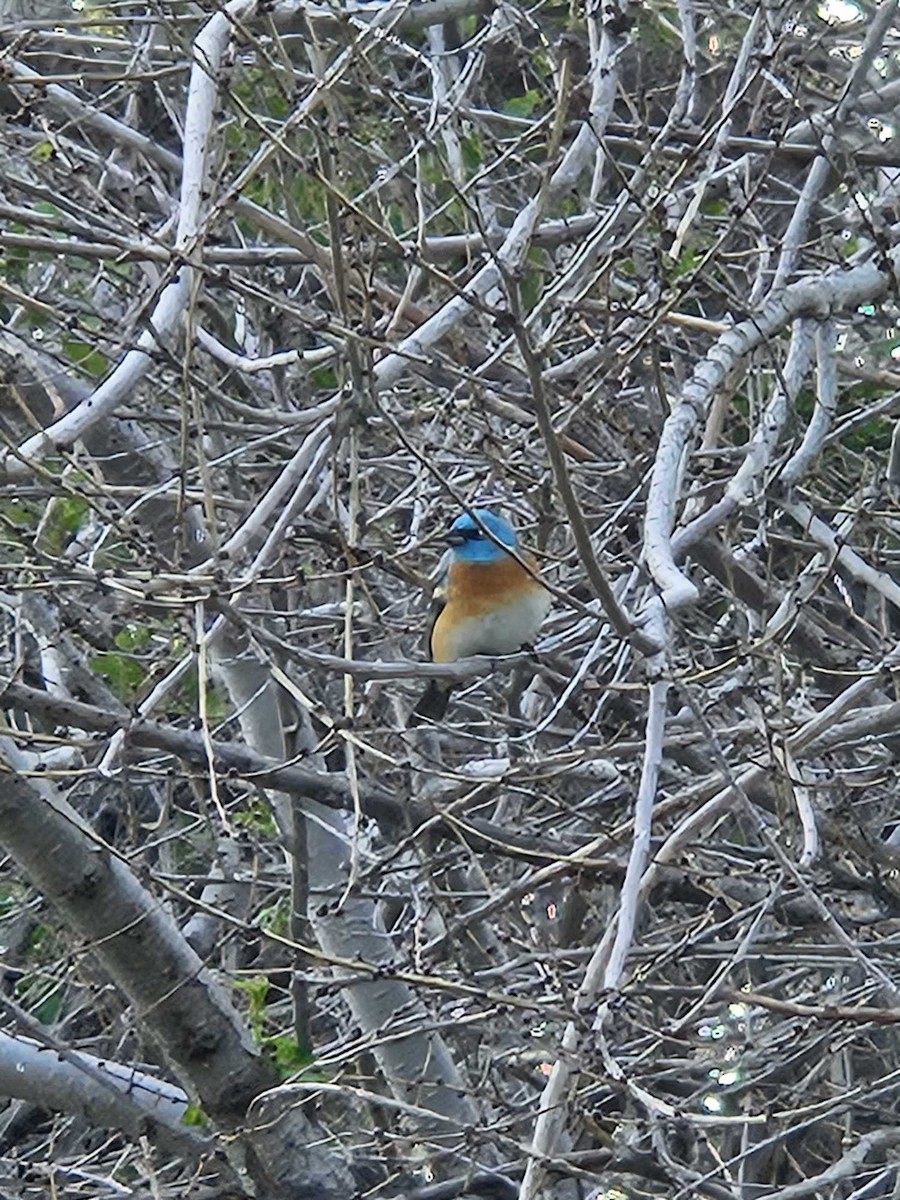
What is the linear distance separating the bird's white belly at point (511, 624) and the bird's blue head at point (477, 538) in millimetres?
150

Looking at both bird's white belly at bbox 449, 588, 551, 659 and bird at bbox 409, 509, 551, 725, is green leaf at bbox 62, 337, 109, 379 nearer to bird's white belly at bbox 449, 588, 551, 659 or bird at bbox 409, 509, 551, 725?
bird at bbox 409, 509, 551, 725

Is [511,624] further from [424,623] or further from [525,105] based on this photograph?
[525,105]

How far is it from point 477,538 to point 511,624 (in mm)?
325

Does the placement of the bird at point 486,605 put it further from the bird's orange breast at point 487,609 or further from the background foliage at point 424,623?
the background foliage at point 424,623

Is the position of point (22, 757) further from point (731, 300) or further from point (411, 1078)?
point (731, 300)

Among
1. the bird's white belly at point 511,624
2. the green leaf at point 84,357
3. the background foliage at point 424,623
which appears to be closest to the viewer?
the background foliage at point 424,623

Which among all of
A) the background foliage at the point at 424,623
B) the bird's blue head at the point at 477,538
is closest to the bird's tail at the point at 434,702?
the background foliage at the point at 424,623

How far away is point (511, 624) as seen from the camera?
5180 mm

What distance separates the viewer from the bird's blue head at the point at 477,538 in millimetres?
4938

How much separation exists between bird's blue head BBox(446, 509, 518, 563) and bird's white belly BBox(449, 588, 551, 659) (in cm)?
15

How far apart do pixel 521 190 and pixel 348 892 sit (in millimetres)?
3595

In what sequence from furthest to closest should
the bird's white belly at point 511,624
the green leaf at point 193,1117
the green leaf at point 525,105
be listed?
the green leaf at point 525,105 → the bird's white belly at point 511,624 → the green leaf at point 193,1117

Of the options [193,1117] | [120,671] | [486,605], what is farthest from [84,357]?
[193,1117]

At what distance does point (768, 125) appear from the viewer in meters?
5.28
